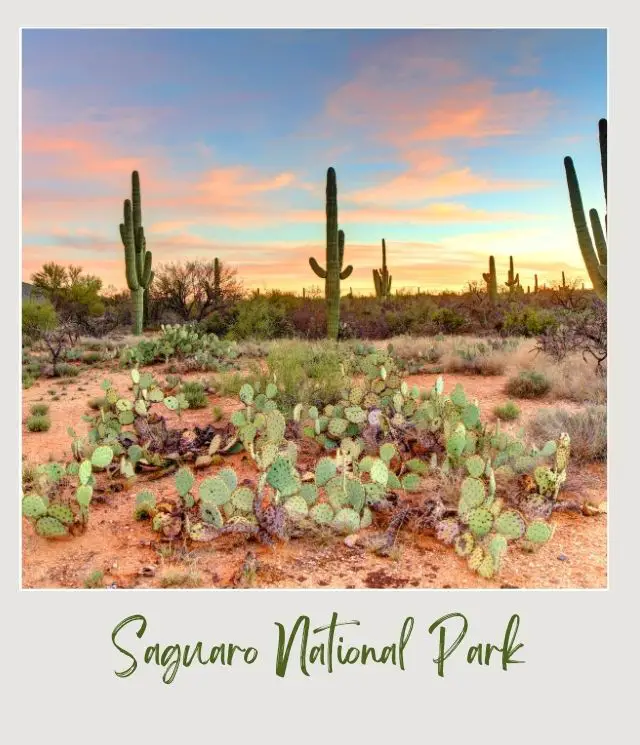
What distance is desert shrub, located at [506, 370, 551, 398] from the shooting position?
8.88 metres

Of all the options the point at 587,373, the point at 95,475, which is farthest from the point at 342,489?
the point at 587,373

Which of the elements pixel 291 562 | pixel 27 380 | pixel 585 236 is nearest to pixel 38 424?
pixel 27 380

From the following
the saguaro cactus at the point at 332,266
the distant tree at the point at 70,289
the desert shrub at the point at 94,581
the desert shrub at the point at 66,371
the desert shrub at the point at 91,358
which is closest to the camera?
the desert shrub at the point at 94,581

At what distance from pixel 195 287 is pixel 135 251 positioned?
4.78m

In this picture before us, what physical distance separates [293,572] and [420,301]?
72.6 feet

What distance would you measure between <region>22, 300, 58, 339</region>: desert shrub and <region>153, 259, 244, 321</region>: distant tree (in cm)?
456

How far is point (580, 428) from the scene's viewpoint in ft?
20.7

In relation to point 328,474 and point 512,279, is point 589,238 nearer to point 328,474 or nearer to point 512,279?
point 328,474

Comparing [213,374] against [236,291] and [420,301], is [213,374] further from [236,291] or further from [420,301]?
[420,301]

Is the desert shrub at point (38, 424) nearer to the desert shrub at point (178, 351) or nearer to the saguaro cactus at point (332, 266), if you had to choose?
the desert shrub at point (178, 351)

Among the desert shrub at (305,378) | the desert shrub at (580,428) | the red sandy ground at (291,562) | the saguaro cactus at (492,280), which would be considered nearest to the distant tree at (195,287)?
the saguaro cactus at (492,280)

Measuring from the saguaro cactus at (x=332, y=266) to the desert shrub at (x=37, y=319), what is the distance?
7.14 metres

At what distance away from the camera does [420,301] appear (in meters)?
25.5

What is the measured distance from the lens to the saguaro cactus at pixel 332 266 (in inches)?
646
